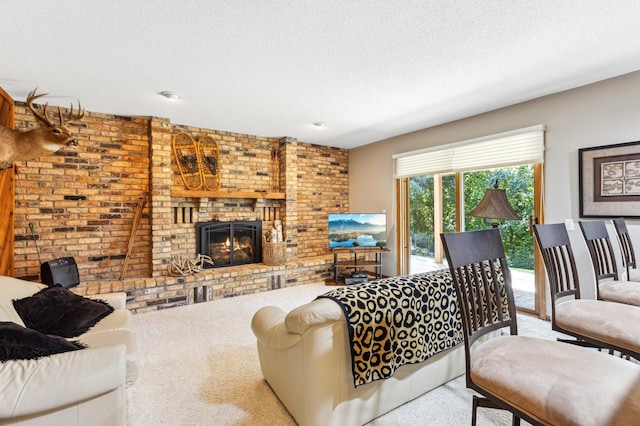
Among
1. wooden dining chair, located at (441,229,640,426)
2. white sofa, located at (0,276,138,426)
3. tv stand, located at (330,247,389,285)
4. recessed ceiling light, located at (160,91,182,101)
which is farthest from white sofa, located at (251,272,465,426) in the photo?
tv stand, located at (330,247,389,285)

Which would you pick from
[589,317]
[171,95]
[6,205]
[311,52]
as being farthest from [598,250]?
[6,205]

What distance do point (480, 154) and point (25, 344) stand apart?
445cm

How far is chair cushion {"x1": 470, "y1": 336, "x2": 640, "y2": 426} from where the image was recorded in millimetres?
984

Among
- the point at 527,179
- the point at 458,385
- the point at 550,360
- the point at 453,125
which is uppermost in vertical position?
the point at 453,125

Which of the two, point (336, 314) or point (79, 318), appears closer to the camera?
point (336, 314)

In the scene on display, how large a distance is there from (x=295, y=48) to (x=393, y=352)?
7.30 feet

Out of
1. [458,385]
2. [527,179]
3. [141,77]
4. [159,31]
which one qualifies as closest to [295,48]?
[159,31]

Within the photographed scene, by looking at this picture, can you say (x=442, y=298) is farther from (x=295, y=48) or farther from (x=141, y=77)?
(x=141, y=77)

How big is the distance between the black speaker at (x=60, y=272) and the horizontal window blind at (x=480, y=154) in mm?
4627

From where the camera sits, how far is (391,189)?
17.3ft

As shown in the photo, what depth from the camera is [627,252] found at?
2.46 m

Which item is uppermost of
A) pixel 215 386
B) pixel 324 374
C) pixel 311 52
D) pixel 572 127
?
pixel 311 52

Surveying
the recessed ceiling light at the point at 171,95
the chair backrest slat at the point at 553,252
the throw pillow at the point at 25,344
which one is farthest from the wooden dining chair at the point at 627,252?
the recessed ceiling light at the point at 171,95

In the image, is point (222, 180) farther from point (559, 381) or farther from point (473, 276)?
point (559, 381)
